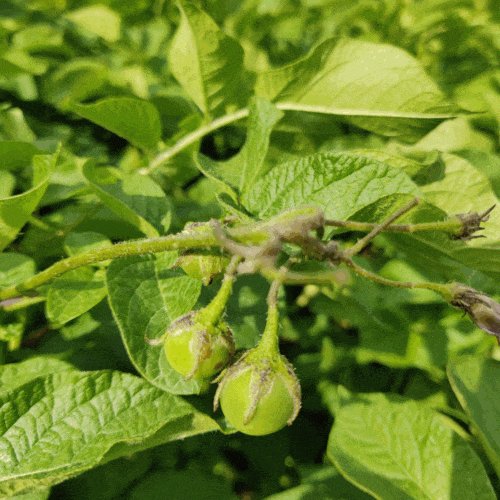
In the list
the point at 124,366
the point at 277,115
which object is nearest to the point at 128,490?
the point at 124,366

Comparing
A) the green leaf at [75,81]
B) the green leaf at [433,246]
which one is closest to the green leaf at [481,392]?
the green leaf at [433,246]

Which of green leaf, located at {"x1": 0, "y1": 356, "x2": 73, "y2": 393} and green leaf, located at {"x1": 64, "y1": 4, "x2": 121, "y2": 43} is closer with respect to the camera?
green leaf, located at {"x1": 0, "y1": 356, "x2": 73, "y2": 393}

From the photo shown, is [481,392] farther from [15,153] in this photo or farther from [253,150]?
[15,153]

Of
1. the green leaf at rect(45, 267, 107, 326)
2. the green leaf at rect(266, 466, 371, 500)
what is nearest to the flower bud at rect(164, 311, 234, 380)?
the green leaf at rect(45, 267, 107, 326)

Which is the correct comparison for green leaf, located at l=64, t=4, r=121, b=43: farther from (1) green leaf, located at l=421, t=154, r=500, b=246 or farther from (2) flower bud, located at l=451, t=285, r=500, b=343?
(2) flower bud, located at l=451, t=285, r=500, b=343

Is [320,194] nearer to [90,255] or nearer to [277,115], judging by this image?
[277,115]

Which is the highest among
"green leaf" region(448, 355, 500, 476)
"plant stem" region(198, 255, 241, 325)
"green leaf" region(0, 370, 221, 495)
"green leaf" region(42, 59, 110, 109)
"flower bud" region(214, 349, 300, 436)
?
"plant stem" region(198, 255, 241, 325)
